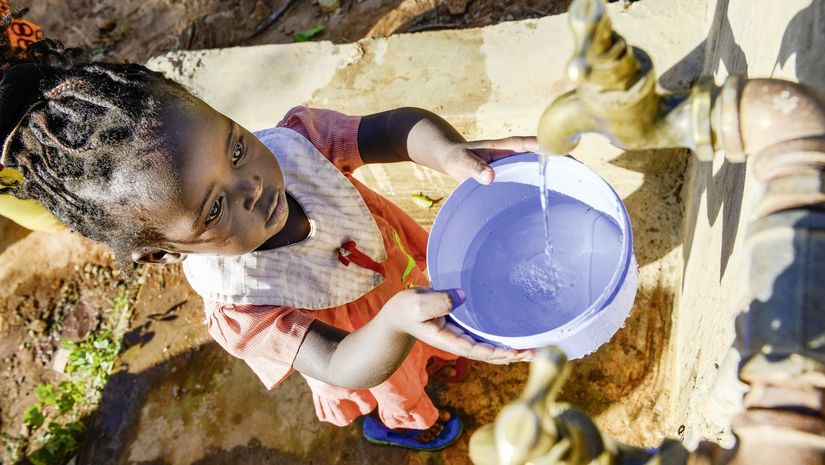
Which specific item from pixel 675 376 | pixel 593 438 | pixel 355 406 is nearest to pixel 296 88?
pixel 355 406

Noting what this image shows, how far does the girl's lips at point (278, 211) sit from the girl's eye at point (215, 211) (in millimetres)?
152

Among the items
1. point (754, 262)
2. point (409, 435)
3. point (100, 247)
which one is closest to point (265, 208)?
point (754, 262)

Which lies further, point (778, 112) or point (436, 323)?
point (436, 323)

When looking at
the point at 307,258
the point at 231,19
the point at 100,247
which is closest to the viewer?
the point at 307,258

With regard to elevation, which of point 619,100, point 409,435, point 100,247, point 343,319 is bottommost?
point 409,435

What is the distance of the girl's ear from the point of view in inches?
54.7

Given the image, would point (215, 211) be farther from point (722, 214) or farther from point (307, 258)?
point (722, 214)

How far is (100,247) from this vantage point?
10.8 feet

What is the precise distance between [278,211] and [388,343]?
42 cm

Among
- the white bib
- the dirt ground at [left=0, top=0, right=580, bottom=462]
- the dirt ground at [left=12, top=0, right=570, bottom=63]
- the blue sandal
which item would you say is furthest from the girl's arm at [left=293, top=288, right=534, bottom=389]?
the dirt ground at [left=12, top=0, right=570, bottom=63]

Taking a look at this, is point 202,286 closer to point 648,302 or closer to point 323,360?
point 323,360

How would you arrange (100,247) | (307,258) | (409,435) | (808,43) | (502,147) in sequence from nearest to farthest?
1. (808,43)
2. (502,147)
3. (307,258)
4. (409,435)
5. (100,247)

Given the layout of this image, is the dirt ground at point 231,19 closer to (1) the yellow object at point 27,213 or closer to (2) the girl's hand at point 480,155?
(1) the yellow object at point 27,213

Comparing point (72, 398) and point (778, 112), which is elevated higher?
point (778, 112)
